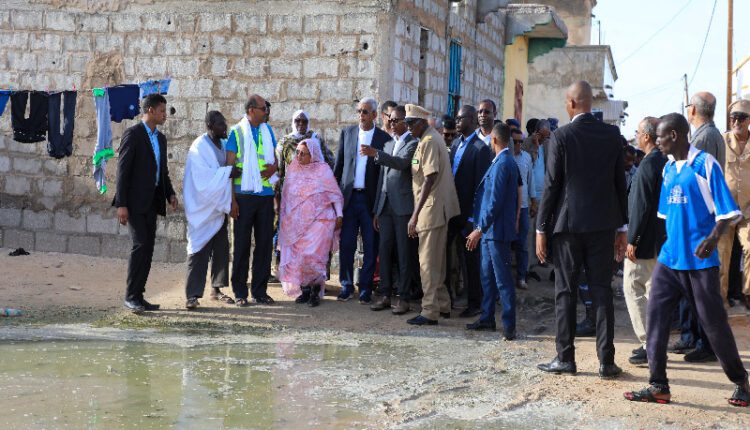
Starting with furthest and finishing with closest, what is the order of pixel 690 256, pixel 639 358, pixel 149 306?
pixel 149 306 → pixel 639 358 → pixel 690 256

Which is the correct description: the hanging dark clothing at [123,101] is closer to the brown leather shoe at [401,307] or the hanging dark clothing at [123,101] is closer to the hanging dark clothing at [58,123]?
the hanging dark clothing at [58,123]

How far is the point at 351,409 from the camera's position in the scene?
5297 millimetres

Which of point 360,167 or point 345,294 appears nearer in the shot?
point 360,167

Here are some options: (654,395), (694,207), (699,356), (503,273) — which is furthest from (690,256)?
(503,273)

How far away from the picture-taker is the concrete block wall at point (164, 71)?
34.6 feet

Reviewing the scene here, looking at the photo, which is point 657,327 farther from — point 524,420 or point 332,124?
point 332,124

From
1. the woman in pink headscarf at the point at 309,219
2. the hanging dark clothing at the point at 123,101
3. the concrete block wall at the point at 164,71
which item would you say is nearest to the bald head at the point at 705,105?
the woman in pink headscarf at the point at 309,219

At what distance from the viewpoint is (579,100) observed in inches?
244

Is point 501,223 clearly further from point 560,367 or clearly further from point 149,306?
point 149,306

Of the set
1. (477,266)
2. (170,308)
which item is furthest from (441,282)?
(170,308)

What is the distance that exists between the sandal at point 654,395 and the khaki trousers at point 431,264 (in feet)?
9.31

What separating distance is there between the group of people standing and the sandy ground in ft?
0.70

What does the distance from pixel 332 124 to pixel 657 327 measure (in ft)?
18.9

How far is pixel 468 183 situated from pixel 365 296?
1.58 m
